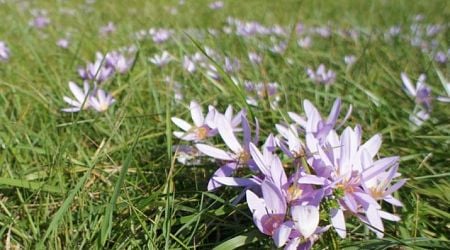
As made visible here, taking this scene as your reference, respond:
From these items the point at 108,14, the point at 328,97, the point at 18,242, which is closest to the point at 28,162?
the point at 18,242

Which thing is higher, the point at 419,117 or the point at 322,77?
the point at 322,77

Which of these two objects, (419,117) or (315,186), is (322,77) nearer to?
(419,117)

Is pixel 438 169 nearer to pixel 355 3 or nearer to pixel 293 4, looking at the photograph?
pixel 293 4

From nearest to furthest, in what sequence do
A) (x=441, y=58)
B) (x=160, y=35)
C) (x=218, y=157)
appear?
(x=218, y=157), (x=441, y=58), (x=160, y=35)

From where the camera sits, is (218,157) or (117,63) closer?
(218,157)

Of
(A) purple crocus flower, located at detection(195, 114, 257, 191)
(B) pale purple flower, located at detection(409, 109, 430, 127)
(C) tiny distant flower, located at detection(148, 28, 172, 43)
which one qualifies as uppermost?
(C) tiny distant flower, located at detection(148, 28, 172, 43)

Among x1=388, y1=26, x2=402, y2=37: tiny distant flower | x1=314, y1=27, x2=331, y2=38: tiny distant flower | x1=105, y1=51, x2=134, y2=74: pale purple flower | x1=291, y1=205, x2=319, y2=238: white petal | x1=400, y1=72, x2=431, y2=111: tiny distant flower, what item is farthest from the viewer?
x1=314, y1=27, x2=331, y2=38: tiny distant flower

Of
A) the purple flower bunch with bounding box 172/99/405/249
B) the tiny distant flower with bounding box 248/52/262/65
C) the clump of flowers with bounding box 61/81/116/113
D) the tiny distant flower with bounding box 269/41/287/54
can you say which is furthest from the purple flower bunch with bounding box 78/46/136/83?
the purple flower bunch with bounding box 172/99/405/249

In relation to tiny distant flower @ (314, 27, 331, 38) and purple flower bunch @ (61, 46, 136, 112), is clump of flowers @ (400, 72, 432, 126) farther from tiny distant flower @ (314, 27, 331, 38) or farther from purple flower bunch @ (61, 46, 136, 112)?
tiny distant flower @ (314, 27, 331, 38)

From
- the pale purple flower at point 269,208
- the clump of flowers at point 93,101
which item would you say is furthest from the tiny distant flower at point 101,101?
the pale purple flower at point 269,208

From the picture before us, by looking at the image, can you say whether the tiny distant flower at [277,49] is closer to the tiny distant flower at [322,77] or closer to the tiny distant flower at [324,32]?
the tiny distant flower at [322,77]

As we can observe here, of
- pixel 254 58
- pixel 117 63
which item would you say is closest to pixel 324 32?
pixel 254 58
